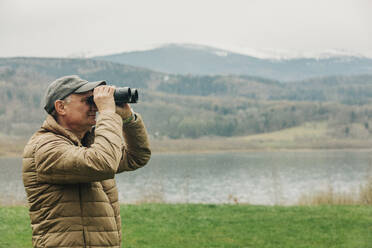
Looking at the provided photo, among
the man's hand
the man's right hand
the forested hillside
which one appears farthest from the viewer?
the forested hillside

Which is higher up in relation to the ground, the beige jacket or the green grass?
the beige jacket

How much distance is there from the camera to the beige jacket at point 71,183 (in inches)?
88.7

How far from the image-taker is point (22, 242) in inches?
293

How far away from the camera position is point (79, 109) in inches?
97.5

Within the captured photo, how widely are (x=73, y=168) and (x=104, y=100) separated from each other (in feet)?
1.20

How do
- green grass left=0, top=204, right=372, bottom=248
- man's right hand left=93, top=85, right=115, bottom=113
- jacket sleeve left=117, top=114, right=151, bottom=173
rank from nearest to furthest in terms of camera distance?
Answer: man's right hand left=93, top=85, right=115, bottom=113 < jacket sleeve left=117, top=114, right=151, bottom=173 < green grass left=0, top=204, right=372, bottom=248

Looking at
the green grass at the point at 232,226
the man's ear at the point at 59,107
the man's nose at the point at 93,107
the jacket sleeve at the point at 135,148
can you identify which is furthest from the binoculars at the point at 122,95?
the green grass at the point at 232,226

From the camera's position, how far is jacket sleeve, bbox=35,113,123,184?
2.24 metres

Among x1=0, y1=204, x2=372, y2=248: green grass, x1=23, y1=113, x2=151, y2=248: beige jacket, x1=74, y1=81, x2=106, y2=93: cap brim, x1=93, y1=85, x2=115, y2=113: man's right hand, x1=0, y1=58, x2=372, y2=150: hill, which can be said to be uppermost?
x1=74, y1=81, x2=106, y2=93: cap brim

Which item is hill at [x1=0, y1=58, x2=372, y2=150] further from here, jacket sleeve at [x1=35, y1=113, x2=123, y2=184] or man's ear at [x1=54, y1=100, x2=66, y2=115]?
jacket sleeve at [x1=35, y1=113, x2=123, y2=184]

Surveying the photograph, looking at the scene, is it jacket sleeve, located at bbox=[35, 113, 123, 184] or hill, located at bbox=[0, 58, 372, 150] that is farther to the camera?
hill, located at bbox=[0, 58, 372, 150]

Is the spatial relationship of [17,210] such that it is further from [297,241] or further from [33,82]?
[33,82]

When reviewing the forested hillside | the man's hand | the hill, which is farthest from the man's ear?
the forested hillside

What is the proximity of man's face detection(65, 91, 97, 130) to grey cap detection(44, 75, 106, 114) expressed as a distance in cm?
3
